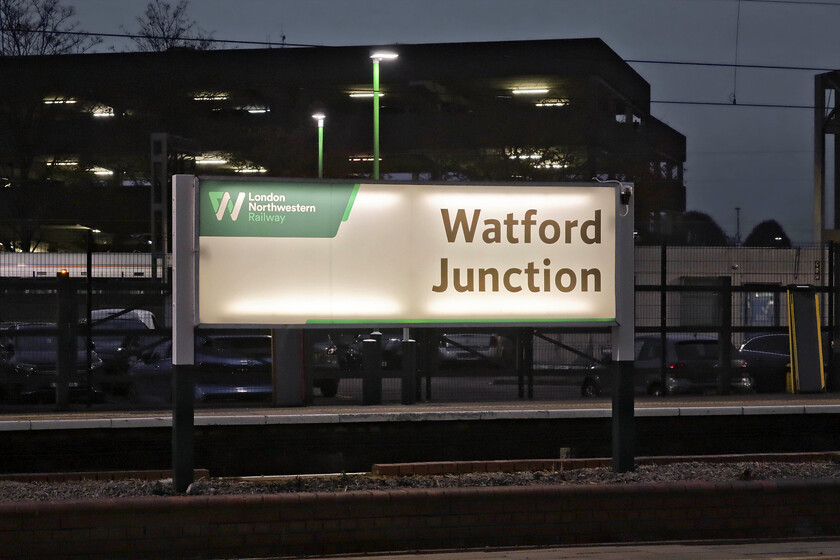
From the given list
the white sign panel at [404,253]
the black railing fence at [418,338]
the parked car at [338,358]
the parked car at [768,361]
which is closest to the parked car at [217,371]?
the black railing fence at [418,338]

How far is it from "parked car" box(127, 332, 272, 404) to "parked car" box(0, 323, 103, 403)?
0.65 m

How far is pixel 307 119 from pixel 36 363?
113 feet

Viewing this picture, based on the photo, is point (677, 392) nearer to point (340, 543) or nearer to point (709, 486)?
point (709, 486)

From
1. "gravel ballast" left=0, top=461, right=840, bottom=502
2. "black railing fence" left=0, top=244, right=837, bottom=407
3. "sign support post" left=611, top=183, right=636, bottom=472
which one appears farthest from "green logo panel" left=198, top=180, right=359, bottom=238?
"black railing fence" left=0, top=244, right=837, bottom=407

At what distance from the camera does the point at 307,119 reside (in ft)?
156

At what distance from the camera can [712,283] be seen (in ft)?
53.4

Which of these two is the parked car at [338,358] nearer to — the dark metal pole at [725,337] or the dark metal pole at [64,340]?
the dark metal pole at [64,340]

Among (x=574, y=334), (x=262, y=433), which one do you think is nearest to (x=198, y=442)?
(x=262, y=433)

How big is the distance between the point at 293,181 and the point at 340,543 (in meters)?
2.99

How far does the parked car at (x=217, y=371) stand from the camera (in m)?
14.5

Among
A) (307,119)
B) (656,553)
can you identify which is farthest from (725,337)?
(307,119)

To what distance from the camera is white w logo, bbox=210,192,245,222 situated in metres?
8.72

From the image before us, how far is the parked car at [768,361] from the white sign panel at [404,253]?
830 cm

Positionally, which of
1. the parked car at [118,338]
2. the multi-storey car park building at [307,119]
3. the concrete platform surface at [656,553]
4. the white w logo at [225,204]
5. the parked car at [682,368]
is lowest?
the concrete platform surface at [656,553]
